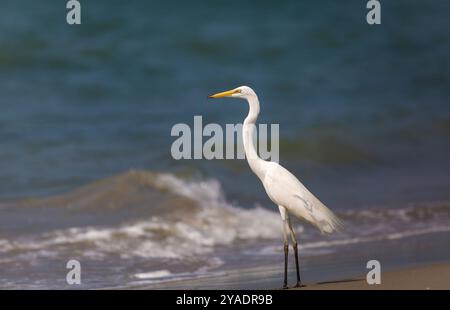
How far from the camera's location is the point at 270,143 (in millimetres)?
13781

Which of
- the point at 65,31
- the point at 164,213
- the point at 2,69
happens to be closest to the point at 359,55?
the point at 65,31

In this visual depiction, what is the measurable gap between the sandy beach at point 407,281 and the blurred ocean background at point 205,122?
0.52 metres

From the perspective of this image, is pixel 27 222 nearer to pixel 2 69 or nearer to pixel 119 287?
pixel 119 287

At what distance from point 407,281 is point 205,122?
26.9 ft

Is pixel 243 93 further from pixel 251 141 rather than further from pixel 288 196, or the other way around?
pixel 288 196

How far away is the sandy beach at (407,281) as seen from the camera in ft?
22.0

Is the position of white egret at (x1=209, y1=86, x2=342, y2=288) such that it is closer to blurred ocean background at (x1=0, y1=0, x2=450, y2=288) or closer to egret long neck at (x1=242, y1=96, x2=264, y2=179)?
egret long neck at (x1=242, y1=96, x2=264, y2=179)

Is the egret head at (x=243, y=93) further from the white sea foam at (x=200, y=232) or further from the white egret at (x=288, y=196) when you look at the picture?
the white sea foam at (x=200, y=232)

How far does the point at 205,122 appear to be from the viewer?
14.8 meters

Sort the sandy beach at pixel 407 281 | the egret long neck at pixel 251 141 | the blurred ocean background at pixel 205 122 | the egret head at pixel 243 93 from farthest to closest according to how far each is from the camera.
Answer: the blurred ocean background at pixel 205 122
the egret head at pixel 243 93
the egret long neck at pixel 251 141
the sandy beach at pixel 407 281

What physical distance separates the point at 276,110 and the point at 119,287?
8625 mm

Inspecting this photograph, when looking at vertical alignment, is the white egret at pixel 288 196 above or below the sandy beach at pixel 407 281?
above

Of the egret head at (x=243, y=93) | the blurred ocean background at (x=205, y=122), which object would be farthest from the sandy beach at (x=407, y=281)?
the egret head at (x=243, y=93)

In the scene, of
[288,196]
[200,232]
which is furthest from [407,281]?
[200,232]
